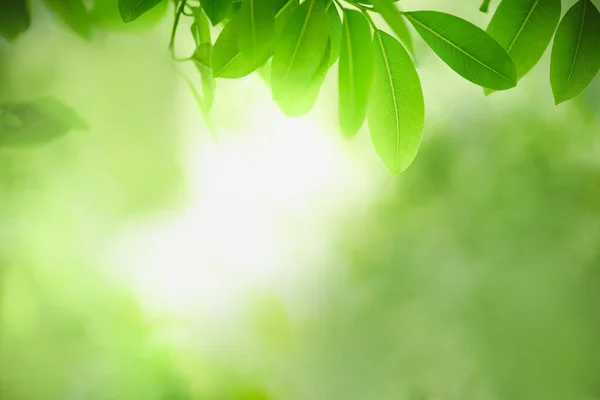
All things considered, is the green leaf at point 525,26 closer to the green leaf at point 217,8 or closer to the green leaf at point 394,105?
the green leaf at point 394,105

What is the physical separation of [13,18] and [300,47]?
1.58 ft

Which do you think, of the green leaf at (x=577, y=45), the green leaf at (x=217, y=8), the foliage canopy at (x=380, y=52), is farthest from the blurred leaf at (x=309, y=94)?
the green leaf at (x=577, y=45)

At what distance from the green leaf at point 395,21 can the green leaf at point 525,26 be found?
0.20m

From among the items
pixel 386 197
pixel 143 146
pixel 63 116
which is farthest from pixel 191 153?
pixel 386 197

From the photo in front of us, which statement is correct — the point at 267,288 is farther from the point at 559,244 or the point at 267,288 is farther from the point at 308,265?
the point at 559,244

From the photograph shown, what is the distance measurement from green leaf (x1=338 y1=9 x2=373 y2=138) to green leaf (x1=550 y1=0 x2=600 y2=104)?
0.77 ft

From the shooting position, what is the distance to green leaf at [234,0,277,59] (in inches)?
17.3

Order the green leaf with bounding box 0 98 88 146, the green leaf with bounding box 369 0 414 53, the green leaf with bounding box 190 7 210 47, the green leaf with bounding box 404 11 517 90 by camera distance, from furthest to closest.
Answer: the green leaf with bounding box 0 98 88 146 → the green leaf with bounding box 190 7 210 47 → the green leaf with bounding box 404 11 517 90 → the green leaf with bounding box 369 0 414 53

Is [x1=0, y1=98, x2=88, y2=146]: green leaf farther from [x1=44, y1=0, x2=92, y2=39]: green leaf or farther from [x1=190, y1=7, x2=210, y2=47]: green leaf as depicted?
[x1=190, y1=7, x2=210, y2=47]: green leaf

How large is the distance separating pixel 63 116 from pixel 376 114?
0.47m

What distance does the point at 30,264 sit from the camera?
0.71 metres

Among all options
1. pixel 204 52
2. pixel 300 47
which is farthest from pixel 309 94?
pixel 204 52

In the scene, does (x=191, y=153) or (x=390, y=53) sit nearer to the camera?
(x=390, y=53)

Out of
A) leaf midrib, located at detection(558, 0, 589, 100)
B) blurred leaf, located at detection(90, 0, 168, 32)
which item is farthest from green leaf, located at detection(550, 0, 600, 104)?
blurred leaf, located at detection(90, 0, 168, 32)
